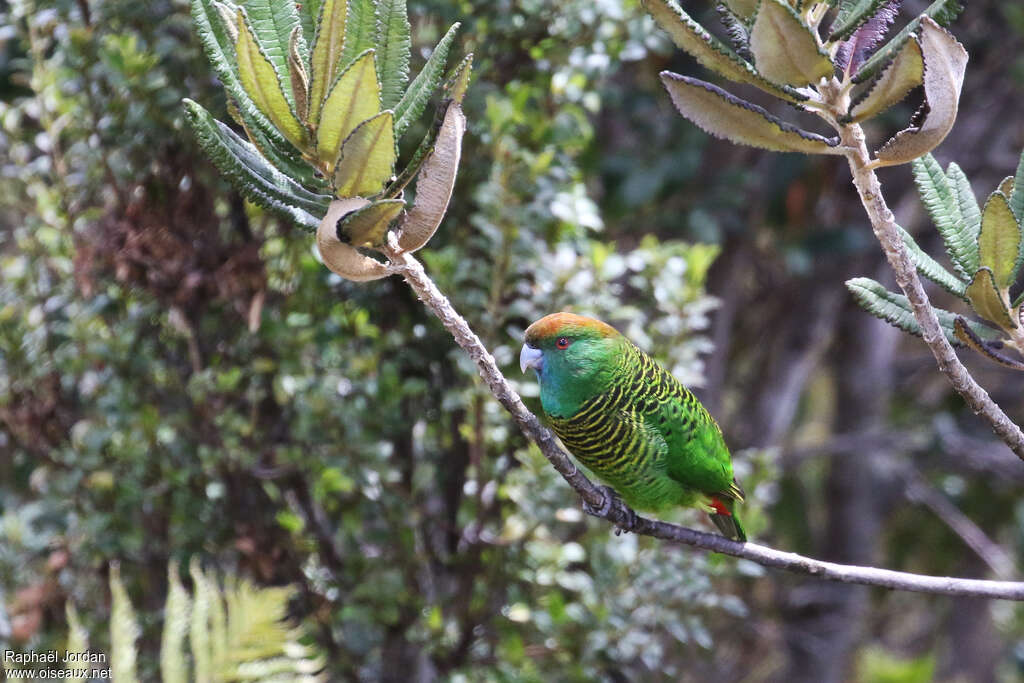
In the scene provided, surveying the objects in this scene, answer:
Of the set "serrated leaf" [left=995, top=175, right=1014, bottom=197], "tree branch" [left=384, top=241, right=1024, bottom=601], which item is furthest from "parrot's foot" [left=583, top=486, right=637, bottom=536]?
"serrated leaf" [left=995, top=175, right=1014, bottom=197]

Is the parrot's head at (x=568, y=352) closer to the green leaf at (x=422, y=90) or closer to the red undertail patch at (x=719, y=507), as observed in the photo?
the red undertail patch at (x=719, y=507)

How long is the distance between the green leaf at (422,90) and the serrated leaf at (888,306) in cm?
58

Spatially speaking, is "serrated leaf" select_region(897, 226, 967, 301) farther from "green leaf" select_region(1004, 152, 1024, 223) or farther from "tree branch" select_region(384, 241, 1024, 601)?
"tree branch" select_region(384, 241, 1024, 601)

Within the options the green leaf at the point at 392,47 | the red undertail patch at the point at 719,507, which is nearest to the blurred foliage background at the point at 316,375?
the red undertail patch at the point at 719,507

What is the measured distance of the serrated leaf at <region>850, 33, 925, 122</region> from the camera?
1.00 meters

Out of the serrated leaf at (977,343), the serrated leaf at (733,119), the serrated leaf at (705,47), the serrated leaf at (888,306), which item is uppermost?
the serrated leaf at (705,47)

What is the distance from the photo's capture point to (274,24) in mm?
1091

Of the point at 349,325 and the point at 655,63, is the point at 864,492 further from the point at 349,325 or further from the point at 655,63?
the point at 349,325

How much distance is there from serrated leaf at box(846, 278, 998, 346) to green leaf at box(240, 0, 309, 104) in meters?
0.75

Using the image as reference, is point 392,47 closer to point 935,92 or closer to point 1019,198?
point 935,92

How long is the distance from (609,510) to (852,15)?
1015mm

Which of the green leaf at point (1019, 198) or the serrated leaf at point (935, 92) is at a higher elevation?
the serrated leaf at point (935, 92)

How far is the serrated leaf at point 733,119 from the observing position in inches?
43.3

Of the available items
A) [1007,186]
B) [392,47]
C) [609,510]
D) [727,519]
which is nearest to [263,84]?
[392,47]
